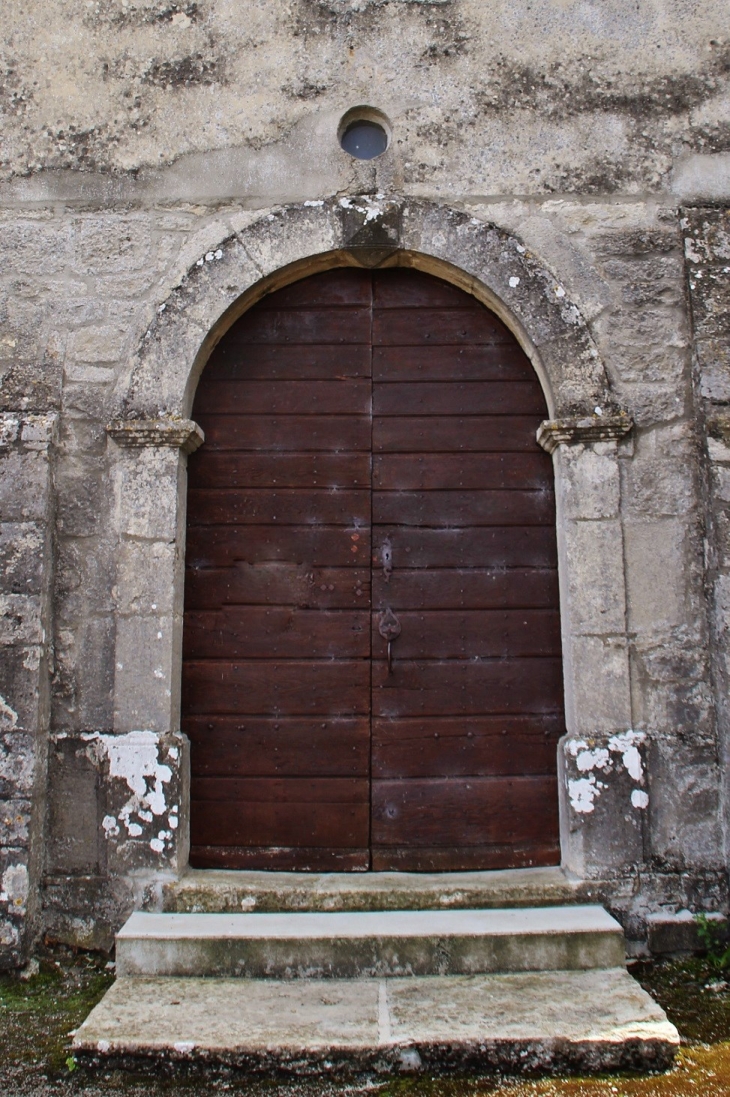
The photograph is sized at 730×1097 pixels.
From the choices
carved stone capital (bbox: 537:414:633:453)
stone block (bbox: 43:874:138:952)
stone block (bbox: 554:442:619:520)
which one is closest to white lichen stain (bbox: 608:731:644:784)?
stone block (bbox: 554:442:619:520)

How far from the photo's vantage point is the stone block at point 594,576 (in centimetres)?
335

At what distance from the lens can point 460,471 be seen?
359 centimetres

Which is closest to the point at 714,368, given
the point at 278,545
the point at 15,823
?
the point at 278,545

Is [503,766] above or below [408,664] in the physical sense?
below

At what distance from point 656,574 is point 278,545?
1576mm

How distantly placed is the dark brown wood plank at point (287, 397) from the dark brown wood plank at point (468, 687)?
3.68ft

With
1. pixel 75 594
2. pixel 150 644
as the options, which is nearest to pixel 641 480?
pixel 150 644

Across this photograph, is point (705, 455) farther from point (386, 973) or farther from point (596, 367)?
point (386, 973)

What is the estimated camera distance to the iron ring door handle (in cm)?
347

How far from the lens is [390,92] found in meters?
3.69

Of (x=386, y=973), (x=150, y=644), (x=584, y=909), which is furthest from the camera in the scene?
(x=150, y=644)

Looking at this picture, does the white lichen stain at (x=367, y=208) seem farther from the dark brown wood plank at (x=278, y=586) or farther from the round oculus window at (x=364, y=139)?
the dark brown wood plank at (x=278, y=586)

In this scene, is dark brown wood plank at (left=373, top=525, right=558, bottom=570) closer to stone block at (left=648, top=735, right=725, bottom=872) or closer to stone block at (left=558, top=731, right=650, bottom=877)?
stone block at (left=558, top=731, right=650, bottom=877)

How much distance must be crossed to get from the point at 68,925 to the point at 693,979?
92.7 inches
